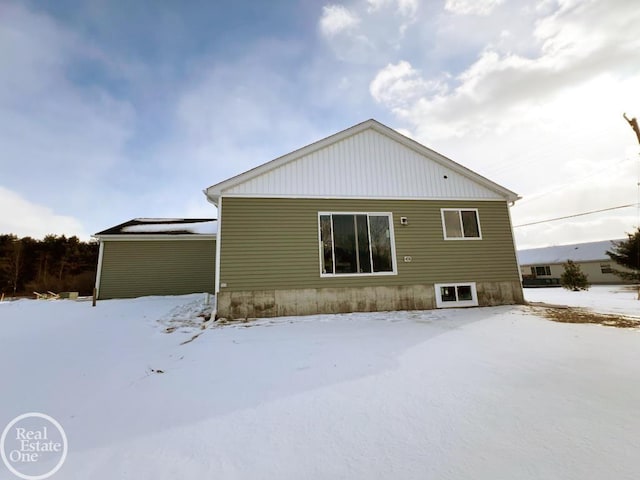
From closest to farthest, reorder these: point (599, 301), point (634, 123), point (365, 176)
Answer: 1. point (365, 176)
2. point (634, 123)
3. point (599, 301)

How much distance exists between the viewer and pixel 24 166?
1062cm

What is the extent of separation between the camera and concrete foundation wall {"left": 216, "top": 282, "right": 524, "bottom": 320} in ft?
23.9

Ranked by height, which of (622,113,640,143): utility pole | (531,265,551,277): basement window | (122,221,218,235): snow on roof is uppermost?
(622,113,640,143): utility pole

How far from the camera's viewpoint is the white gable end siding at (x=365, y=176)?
8.12m

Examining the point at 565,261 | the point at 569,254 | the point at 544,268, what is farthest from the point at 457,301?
the point at 569,254

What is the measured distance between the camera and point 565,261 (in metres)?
30.0

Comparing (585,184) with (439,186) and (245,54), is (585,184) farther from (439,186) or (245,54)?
(245,54)

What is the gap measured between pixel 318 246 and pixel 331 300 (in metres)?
1.66

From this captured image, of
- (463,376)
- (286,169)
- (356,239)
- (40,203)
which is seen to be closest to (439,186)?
(356,239)

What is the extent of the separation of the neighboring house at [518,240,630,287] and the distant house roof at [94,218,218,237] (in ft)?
112

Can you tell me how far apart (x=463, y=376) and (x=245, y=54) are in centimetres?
1066

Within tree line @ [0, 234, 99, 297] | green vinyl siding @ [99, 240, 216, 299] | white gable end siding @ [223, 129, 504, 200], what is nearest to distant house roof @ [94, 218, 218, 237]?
green vinyl siding @ [99, 240, 216, 299]

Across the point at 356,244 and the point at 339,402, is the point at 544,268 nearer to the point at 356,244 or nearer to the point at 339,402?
the point at 356,244

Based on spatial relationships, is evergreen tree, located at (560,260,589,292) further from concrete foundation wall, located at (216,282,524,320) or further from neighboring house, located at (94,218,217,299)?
neighboring house, located at (94,218,217,299)
